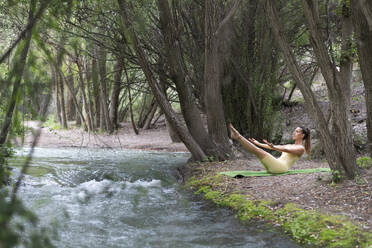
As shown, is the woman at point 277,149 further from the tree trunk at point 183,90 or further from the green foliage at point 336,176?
the tree trunk at point 183,90

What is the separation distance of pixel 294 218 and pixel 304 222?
192 mm

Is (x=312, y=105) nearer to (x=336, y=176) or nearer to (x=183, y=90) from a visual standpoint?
(x=336, y=176)

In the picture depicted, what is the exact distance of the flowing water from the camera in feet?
12.6

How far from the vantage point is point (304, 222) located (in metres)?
4.02

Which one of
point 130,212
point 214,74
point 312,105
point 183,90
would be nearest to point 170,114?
point 183,90

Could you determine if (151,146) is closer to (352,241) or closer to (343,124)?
(343,124)

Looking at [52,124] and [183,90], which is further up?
[183,90]

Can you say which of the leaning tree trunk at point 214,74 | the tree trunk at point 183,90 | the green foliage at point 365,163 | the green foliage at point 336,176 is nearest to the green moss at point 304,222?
A: the green foliage at point 336,176

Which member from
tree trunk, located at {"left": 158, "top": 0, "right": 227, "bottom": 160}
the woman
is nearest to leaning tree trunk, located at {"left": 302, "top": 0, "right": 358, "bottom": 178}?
the woman

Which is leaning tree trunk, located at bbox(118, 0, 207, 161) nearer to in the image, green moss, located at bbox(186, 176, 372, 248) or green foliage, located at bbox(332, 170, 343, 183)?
green moss, located at bbox(186, 176, 372, 248)

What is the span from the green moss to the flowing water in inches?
6.7

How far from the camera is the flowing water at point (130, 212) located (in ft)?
12.6

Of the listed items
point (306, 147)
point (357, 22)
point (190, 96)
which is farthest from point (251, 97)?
point (357, 22)

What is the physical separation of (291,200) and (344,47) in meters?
4.10
